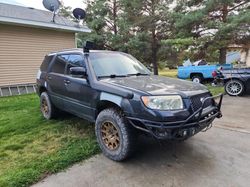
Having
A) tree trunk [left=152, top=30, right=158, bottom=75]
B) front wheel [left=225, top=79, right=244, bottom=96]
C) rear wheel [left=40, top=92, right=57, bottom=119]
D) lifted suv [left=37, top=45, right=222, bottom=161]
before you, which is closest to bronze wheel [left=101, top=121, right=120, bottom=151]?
lifted suv [left=37, top=45, right=222, bottom=161]

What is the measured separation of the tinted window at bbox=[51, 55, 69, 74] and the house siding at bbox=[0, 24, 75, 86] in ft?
19.2

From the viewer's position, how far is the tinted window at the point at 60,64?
4.92 metres

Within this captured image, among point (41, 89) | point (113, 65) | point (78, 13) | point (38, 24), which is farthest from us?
point (78, 13)

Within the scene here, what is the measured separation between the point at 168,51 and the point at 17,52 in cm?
1296

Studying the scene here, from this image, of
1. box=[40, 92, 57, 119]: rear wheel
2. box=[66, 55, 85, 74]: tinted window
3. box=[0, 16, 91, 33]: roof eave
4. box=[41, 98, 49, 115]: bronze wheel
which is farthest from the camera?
box=[0, 16, 91, 33]: roof eave

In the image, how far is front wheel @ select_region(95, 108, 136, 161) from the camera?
3396 mm

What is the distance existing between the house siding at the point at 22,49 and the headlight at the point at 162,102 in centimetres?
868

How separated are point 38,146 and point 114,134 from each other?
58.8 inches

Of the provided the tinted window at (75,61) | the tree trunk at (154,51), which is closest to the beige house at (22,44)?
the tinted window at (75,61)

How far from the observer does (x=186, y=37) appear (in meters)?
15.2

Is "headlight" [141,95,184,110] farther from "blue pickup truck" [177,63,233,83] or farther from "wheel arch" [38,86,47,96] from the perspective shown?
"blue pickup truck" [177,63,233,83]

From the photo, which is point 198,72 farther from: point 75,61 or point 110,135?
point 110,135

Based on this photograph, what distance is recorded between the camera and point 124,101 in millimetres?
3357

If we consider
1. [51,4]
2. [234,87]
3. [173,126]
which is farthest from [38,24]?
[173,126]
